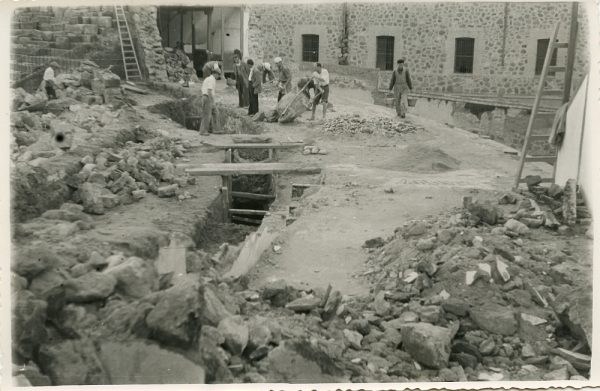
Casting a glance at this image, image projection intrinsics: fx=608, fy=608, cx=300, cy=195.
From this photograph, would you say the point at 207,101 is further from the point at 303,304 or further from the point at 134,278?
the point at 134,278

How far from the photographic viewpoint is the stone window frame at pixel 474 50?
2167cm

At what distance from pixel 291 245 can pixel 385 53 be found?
56.6 ft

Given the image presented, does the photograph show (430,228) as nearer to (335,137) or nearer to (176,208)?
(176,208)

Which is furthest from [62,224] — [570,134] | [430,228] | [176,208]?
[570,134]

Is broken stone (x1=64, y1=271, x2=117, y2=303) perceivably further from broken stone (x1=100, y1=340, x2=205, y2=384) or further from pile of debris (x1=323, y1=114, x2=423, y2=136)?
pile of debris (x1=323, y1=114, x2=423, y2=136)

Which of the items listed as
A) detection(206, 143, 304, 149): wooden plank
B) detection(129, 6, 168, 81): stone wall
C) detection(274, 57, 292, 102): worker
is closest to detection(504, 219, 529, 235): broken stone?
detection(206, 143, 304, 149): wooden plank

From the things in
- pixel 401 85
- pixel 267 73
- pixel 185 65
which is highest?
pixel 185 65

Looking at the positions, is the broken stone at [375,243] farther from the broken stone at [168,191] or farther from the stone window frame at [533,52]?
the stone window frame at [533,52]

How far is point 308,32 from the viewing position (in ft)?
72.9

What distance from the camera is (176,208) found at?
8133 millimetres

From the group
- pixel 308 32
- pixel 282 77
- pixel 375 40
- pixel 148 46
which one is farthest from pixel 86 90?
pixel 375 40

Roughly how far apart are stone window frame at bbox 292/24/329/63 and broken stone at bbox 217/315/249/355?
61.7 feet

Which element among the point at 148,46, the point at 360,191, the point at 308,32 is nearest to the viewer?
the point at 360,191

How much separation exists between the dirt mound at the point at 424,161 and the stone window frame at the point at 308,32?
11907 mm
